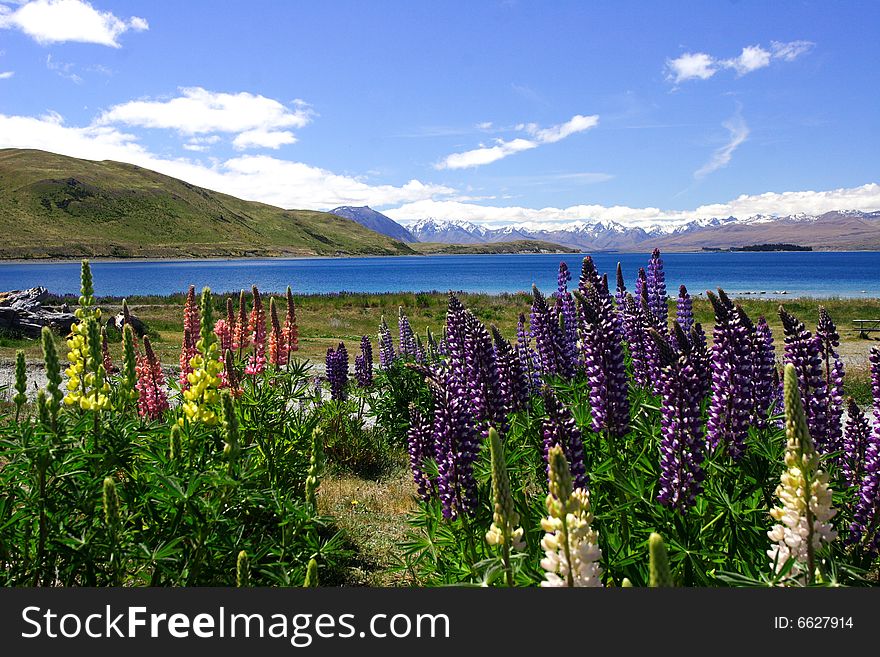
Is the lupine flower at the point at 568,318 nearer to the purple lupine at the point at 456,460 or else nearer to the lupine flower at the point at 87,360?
the purple lupine at the point at 456,460

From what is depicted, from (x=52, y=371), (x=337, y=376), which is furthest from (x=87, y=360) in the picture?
(x=337, y=376)

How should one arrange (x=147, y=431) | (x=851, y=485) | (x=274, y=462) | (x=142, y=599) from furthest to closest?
(x=274, y=462) → (x=147, y=431) → (x=851, y=485) → (x=142, y=599)

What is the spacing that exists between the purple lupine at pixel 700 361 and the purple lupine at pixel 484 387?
4.21 feet

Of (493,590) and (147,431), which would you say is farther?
(147,431)

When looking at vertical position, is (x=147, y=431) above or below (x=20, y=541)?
above

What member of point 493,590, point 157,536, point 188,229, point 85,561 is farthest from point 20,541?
point 188,229

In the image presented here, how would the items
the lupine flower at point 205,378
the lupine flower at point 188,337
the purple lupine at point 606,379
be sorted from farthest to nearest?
the lupine flower at point 188,337 < the lupine flower at point 205,378 < the purple lupine at point 606,379

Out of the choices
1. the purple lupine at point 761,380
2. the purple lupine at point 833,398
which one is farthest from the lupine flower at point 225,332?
the purple lupine at point 833,398

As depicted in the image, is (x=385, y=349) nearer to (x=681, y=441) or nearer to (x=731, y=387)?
(x=731, y=387)

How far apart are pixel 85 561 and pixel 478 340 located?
9.27 ft

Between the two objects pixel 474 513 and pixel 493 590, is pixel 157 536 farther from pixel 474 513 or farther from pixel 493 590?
pixel 493 590

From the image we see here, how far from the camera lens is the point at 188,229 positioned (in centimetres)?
19412

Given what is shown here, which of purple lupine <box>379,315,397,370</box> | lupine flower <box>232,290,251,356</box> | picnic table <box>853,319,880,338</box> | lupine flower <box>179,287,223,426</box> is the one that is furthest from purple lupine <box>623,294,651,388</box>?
picnic table <box>853,319,880,338</box>

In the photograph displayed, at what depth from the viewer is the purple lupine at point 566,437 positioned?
330 cm
